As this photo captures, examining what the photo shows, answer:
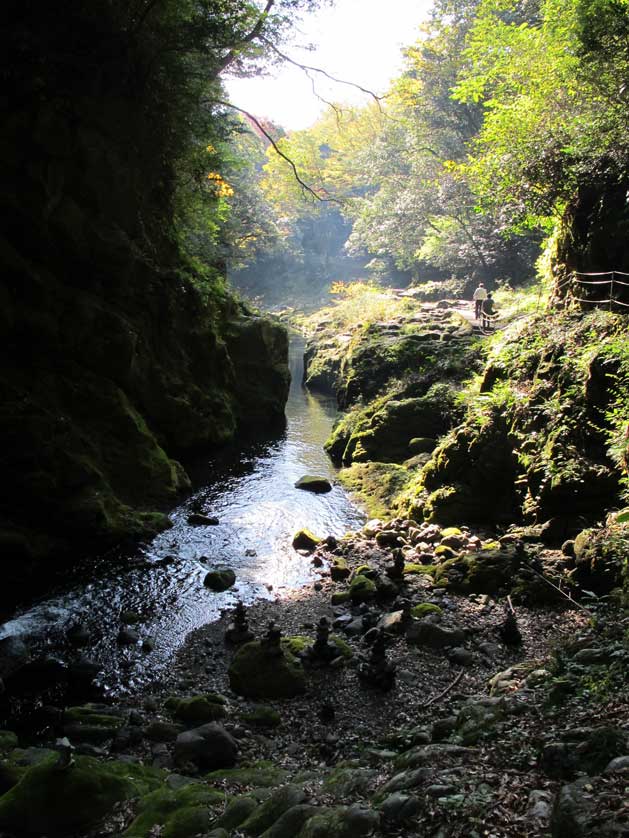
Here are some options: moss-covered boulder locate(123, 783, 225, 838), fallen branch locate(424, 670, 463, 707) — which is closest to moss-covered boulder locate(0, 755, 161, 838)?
moss-covered boulder locate(123, 783, 225, 838)

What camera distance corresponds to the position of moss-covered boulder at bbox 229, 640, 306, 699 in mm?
6105

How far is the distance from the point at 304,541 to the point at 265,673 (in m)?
4.87

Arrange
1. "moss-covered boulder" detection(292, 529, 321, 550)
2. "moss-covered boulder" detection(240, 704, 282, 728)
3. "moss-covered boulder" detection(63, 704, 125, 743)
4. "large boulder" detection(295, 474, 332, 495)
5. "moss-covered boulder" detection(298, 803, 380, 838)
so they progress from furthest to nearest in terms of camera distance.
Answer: "large boulder" detection(295, 474, 332, 495) → "moss-covered boulder" detection(292, 529, 321, 550) → "moss-covered boulder" detection(240, 704, 282, 728) → "moss-covered boulder" detection(63, 704, 125, 743) → "moss-covered boulder" detection(298, 803, 380, 838)

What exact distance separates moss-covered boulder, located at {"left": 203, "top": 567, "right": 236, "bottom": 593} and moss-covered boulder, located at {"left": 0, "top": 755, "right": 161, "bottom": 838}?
525 cm

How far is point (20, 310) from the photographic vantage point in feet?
31.5

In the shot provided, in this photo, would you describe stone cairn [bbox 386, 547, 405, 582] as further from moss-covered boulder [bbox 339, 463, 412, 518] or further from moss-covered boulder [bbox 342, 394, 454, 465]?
moss-covered boulder [bbox 342, 394, 454, 465]

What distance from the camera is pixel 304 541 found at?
1105 cm

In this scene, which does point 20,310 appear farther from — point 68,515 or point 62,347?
point 68,515

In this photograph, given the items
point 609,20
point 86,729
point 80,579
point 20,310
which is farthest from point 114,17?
point 86,729

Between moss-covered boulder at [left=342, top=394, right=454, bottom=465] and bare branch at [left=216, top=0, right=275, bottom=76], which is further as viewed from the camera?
moss-covered boulder at [left=342, top=394, right=454, bottom=465]

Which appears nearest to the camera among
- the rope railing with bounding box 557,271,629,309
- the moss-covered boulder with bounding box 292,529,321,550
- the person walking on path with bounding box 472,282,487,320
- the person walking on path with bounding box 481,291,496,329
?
the rope railing with bounding box 557,271,629,309

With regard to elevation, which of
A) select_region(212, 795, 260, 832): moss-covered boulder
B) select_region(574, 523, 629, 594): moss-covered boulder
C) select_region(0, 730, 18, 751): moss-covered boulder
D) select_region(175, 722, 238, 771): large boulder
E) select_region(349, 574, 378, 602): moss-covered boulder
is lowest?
select_region(0, 730, 18, 751): moss-covered boulder

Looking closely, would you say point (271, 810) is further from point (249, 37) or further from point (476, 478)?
point (249, 37)

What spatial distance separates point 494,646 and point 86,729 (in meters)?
4.85
